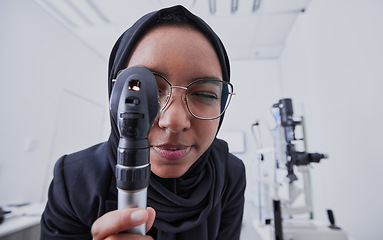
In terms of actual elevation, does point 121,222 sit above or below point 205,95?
below

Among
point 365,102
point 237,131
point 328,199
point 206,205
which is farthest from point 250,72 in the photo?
point 206,205

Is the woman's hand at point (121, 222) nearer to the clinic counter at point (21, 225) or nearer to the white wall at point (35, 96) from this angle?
the clinic counter at point (21, 225)

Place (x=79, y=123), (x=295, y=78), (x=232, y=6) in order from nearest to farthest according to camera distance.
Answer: (x=232, y=6) < (x=295, y=78) < (x=79, y=123)

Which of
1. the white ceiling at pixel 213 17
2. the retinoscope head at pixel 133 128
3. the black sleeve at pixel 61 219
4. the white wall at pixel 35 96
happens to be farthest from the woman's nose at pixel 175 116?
the white wall at pixel 35 96

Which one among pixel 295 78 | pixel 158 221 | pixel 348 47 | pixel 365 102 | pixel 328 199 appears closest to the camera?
pixel 158 221

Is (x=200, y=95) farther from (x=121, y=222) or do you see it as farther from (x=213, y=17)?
(x=213, y=17)

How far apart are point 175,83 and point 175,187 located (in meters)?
0.32

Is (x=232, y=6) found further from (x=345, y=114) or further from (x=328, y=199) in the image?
(x=328, y=199)

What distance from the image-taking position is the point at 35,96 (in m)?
1.87

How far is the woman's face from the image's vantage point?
39 centimetres

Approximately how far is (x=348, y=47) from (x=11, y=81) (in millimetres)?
3033

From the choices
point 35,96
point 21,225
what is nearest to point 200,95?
point 21,225

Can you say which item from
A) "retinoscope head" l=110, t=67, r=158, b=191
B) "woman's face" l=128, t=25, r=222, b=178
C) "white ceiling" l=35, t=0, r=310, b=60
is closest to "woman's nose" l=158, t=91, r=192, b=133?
"woman's face" l=128, t=25, r=222, b=178

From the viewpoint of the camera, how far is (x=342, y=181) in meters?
1.43
